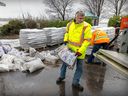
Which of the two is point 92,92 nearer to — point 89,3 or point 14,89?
point 14,89

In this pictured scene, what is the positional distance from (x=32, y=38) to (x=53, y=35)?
1.37 m

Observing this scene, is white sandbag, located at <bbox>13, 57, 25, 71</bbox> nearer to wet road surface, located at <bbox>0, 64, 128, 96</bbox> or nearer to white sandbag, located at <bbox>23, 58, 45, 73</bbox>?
white sandbag, located at <bbox>23, 58, 45, 73</bbox>

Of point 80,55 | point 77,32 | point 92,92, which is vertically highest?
point 77,32

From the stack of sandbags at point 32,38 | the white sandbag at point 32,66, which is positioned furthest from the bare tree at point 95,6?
the white sandbag at point 32,66

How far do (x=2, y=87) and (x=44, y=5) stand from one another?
35.1 meters

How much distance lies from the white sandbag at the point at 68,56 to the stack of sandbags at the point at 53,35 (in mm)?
6035

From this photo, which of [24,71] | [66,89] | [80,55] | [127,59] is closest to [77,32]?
[80,55]

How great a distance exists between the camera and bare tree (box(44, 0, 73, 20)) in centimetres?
4069

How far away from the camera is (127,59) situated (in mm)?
4582

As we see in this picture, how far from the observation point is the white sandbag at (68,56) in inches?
241

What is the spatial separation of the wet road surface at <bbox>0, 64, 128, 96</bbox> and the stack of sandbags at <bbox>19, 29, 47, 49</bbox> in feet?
10.6

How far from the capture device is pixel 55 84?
6691mm

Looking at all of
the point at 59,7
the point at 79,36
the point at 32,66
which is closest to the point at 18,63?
the point at 32,66

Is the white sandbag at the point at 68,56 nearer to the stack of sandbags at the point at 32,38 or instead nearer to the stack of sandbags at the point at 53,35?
the stack of sandbags at the point at 32,38
